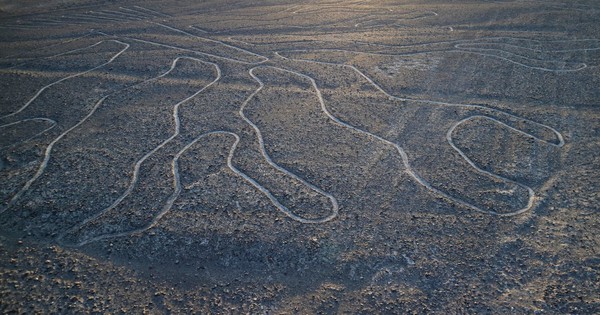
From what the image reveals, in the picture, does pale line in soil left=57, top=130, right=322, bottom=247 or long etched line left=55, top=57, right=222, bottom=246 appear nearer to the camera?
pale line in soil left=57, top=130, right=322, bottom=247

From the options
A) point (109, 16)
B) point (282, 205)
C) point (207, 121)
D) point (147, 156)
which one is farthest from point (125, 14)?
point (282, 205)

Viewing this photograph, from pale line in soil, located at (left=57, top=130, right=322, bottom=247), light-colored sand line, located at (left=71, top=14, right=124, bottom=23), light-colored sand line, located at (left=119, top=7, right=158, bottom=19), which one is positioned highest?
light-colored sand line, located at (left=119, top=7, right=158, bottom=19)

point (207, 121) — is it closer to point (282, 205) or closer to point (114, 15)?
point (282, 205)

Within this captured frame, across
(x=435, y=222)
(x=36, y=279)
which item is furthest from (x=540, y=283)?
(x=36, y=279)

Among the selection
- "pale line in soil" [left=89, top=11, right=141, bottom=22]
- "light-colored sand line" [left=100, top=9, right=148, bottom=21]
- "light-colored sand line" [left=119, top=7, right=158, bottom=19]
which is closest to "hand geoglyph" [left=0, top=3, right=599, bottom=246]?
"pale line in soil" [left=89, top=11, right=141, bottom=22]

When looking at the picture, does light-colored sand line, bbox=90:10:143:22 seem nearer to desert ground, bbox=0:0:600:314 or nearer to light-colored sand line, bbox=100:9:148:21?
light-colored sand line, bbox=100:9:148:21

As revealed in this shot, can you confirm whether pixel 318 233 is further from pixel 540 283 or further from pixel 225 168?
pixel 540 283

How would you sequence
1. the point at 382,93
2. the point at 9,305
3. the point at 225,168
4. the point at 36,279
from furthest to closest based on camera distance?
the point at 382,93, the point at 225,168, the point at 36,279, the point at 9,305

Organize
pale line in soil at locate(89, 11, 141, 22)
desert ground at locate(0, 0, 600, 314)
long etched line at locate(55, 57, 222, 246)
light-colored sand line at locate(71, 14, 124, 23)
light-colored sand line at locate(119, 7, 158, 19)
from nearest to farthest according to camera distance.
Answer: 1. desert ground at locate(0, 0, 600, 314)
2. long etched line at locate(55, 57, 222, 246)
3. light-colored sand line at locate(71, 14, 124, 23)
4. pale line in soil at locate(89, 11, 141, 22)
5. light-colored sand line at locate(119, 7, 158, 19)
